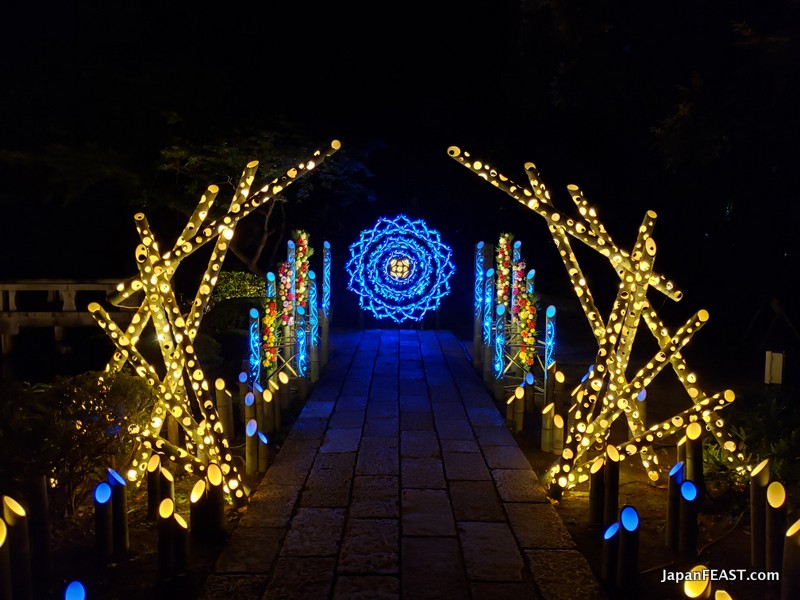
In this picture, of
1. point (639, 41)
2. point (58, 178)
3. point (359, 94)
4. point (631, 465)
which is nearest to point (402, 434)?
point (631, 465)

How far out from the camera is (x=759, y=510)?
377 centimetres

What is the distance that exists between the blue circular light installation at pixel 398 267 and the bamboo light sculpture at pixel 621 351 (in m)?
8.82

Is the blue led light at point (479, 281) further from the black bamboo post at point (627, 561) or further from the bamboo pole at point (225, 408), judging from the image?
the black bamboo post at point (627, 561)

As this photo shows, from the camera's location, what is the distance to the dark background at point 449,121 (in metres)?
8.27

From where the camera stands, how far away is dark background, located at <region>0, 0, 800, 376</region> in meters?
8.27

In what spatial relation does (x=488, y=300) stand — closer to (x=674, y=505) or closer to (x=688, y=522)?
(x=674, y=505)

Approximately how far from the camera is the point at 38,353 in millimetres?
Answer: 12570

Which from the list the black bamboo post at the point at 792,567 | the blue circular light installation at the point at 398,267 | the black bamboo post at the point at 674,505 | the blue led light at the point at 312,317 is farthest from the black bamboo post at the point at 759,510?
the blue circular light installation at the point at 398,267

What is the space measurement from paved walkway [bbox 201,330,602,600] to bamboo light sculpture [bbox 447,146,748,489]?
21.7 inches

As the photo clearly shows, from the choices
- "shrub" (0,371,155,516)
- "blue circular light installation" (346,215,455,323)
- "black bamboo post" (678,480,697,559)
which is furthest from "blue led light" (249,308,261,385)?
"blue circular light installation" (346,215,455,323)

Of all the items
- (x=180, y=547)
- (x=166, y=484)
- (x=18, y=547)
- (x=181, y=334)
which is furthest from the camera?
(x=181, y=334)

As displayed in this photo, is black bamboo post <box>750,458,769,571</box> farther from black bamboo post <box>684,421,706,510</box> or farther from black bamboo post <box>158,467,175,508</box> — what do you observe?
black bamboo post <box>158,467,175,508</box>

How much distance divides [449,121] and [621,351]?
40.4 ft

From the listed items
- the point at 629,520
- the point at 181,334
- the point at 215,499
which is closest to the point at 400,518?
the point at 215,499
